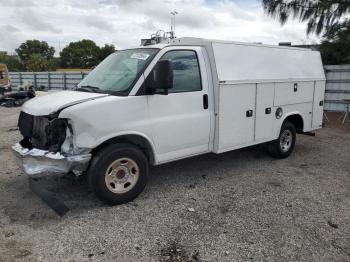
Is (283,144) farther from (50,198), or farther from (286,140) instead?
(50,198)

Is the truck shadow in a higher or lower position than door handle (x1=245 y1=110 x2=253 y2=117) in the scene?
lower

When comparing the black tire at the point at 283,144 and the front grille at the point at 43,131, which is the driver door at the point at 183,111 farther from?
the black tire at the point at 283,144

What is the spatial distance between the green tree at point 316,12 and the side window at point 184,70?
28.6ft

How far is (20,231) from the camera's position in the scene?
3.96m

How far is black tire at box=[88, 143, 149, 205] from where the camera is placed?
14.3ft

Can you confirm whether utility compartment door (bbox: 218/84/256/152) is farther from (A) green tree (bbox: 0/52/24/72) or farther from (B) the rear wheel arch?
(A) green tree (bbox: 0/52/24/72)

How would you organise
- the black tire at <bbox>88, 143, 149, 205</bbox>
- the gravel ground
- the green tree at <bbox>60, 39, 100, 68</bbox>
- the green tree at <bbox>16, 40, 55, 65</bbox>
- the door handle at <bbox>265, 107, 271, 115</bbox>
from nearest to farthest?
the gravel ground < the black tire at <bbox>88, 143, 149, 205</bbox> < the door handle at <bbox>265, 107, 271, 115</bbox> < the green tree at <bbox>60, 39, 100, 68</bbox> < the green tree at <bbox>16, 40, 55, 65</bbox>

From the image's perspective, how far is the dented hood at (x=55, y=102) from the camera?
14.0 ft

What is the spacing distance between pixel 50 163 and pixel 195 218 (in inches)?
75.3

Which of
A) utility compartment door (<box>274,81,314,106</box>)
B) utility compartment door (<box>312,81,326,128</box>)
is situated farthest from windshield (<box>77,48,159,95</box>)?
utility compartment door (<box>312,81,326,128</box>)

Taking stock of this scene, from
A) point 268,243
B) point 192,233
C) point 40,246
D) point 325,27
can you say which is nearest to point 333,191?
point 268,243

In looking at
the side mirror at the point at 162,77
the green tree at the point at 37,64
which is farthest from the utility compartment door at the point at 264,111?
the green tree at the point at 37,64

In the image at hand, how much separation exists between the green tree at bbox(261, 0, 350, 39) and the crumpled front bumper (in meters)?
10.7

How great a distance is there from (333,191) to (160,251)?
3044 millimetres
